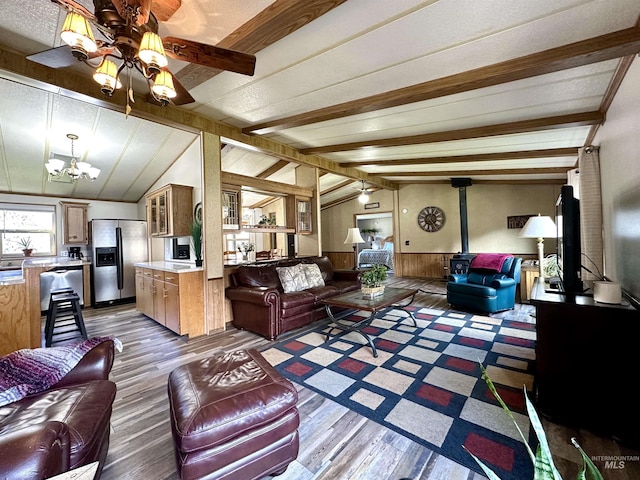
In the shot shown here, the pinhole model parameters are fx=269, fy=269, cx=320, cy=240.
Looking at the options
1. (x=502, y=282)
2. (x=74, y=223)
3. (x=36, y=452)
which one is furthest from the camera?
(x=74, y=223)

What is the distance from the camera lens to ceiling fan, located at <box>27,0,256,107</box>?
1.38 metres

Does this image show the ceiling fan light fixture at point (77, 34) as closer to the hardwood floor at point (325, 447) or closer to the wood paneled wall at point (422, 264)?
the hardwood floor at point (325, 447)

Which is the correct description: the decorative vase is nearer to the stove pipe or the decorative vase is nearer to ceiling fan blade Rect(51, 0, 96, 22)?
ceiling fan blade Rect(51, 0, 96, 22)

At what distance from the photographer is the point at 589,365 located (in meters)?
1.72

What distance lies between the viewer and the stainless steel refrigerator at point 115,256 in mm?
5273

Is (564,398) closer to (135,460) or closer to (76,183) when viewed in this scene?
(135,460)

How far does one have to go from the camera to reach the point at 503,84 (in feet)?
8.09

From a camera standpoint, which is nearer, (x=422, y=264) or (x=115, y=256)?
(x=115, y=256)

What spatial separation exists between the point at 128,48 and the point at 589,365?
3491mm

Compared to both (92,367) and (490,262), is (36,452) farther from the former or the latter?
(490,262)

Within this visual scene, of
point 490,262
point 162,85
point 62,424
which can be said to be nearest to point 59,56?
point 162,85

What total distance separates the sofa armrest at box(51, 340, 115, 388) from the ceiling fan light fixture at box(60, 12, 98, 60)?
5.50 ft

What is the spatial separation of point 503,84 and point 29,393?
13.2 ft

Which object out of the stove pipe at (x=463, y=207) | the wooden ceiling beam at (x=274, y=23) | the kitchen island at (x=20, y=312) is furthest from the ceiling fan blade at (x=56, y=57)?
the stove pipe at (x=463, y=207)
